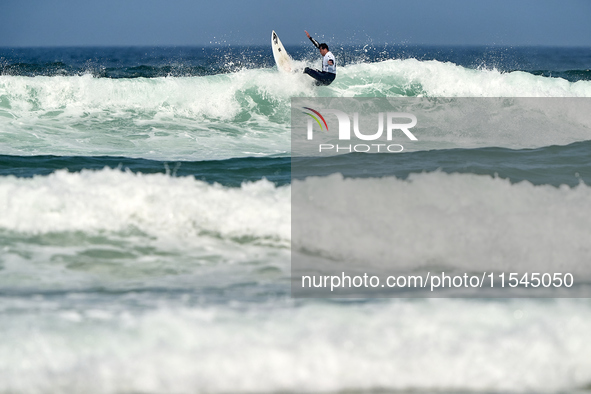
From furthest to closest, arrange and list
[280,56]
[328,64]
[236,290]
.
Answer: [280,56] → [328,64] → [236,290]

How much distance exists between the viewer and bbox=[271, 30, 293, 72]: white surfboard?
15.9 m

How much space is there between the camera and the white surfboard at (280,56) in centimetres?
1592

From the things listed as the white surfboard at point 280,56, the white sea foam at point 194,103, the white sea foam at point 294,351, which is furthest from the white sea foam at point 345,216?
the white surfboard at point 280,56

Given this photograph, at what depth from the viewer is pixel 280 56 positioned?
1630cm

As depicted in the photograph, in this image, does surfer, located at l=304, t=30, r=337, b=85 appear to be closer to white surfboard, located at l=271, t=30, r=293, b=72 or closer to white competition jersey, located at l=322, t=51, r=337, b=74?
white competition jersey, located at l=322, t=51, r=337, b=74

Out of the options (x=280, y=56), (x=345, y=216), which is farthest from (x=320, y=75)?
(x=345, y=216)

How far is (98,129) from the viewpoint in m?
A: 11.9

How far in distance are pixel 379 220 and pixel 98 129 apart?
8538mm

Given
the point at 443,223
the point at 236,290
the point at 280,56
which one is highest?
the point at 280,56

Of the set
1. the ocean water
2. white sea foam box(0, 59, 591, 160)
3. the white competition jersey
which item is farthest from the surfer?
the ocean water

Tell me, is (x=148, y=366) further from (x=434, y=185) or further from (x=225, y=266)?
(x=434, y=185)

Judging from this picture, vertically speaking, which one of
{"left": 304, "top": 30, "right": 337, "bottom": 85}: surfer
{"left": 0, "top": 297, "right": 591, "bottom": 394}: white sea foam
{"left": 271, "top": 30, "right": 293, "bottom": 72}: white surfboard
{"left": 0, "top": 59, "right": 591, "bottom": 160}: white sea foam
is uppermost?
{"left": 271, "top": 30, "right": 293, "bottom": 72}: white surfboard

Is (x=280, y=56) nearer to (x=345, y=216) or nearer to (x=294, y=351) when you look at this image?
(x=345, y=216)

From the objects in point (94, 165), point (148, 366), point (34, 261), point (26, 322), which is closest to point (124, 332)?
point (148, 366)
